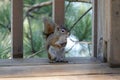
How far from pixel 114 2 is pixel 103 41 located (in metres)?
0.23

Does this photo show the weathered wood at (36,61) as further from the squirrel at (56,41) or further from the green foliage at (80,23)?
the green foliage at (80,23)

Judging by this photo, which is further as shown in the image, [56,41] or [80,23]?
[80,23]

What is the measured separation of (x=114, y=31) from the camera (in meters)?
1.51

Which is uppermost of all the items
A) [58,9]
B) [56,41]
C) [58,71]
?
[58,9]

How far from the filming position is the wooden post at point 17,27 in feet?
5.58

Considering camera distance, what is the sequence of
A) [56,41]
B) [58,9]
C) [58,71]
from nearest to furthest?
1. [58,71]
2. [56,41]
3. [58,9]

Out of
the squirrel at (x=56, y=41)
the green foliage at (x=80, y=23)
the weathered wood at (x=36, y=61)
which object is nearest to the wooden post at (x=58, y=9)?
the squirrel at (x=56, y=41)

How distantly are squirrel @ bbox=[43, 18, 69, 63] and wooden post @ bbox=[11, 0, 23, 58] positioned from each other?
0.15 m

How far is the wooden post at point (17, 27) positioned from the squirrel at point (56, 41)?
15 cm

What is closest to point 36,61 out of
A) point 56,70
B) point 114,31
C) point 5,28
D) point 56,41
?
point 56,41

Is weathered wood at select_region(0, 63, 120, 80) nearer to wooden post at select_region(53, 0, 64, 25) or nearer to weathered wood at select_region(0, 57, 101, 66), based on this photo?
weathered wood at select_region(0, 57, 101, 66)

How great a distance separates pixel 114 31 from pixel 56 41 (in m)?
0.30

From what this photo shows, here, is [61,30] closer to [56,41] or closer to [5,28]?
[56,41]

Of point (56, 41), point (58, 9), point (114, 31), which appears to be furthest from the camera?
point (58, 9)
